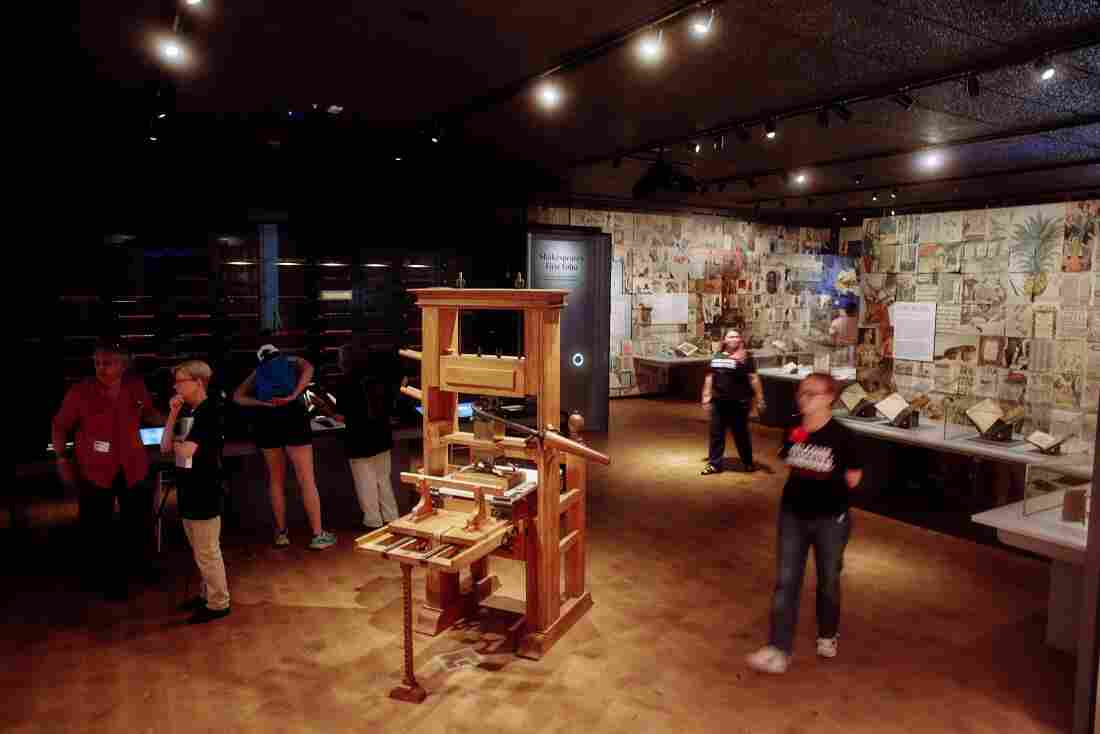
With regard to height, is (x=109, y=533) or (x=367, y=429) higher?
(x=367, y=429)

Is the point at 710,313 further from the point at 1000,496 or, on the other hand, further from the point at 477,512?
the point at 477,512

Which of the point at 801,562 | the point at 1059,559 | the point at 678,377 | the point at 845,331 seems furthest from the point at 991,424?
the point at 678,377

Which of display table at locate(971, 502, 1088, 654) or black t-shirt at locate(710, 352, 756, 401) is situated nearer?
display table at locate(971, 502, 1088, 654)

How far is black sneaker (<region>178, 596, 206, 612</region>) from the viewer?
451 cm

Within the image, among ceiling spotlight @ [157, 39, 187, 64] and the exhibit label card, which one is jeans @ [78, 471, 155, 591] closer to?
ceiling spotlight @ [157, 39, 187, 64]

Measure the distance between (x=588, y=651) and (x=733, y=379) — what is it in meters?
4.30

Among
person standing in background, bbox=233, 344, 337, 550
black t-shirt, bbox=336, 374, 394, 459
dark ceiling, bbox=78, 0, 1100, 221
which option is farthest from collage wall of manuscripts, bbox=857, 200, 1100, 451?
person standing in background, bbox=233, 344, 337, 550

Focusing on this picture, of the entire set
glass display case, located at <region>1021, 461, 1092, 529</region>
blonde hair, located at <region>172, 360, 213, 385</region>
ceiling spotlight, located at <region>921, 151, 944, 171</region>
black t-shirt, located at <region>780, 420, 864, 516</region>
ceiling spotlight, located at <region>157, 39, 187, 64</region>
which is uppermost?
ceiling spotlight, located at <region>921, 151, 944, 171</region>

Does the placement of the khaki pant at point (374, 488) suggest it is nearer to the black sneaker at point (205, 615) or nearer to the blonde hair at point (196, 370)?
the black sneaker at point (205, 615)

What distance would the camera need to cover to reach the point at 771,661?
3.87m

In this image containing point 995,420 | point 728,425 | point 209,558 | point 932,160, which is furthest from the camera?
point 932,160

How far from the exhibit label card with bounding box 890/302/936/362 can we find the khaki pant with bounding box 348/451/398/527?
17.0ft

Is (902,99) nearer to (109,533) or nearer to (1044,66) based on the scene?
(1044,66)

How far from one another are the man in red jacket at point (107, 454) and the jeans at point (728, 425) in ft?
17.7
